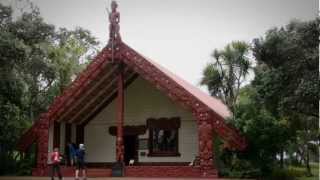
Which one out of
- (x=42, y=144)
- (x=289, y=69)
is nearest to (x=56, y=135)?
(x=42, y=144)

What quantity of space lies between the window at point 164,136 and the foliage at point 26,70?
263 inches

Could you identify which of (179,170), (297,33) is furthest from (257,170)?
(297,33)

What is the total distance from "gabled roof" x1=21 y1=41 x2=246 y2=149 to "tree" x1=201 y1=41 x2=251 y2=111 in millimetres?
8815

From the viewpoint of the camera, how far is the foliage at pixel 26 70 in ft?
68.7

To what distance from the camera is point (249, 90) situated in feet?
69.0

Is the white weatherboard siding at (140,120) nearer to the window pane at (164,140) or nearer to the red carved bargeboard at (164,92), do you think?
the window pane at (164,140)

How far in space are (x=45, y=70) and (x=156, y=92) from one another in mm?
6818

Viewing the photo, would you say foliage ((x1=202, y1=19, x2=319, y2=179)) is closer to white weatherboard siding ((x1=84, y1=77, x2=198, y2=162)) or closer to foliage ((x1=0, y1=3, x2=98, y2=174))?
white weatherboard siding ((x1=84, y1=77, x2=198, y2=162))

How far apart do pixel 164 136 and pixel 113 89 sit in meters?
3.60

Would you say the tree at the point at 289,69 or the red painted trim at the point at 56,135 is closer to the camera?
the tree at the point at 289,69

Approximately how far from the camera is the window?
25.4 m

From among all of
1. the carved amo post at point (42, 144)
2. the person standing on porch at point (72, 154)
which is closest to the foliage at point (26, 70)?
the carved amo post at point (42, 144)

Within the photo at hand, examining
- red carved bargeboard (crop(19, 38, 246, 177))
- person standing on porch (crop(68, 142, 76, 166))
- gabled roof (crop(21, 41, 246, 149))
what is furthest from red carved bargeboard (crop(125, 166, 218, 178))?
person standing on porch (crop(68, 142, 76, 166))

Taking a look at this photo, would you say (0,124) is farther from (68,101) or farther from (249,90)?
(249,90)
